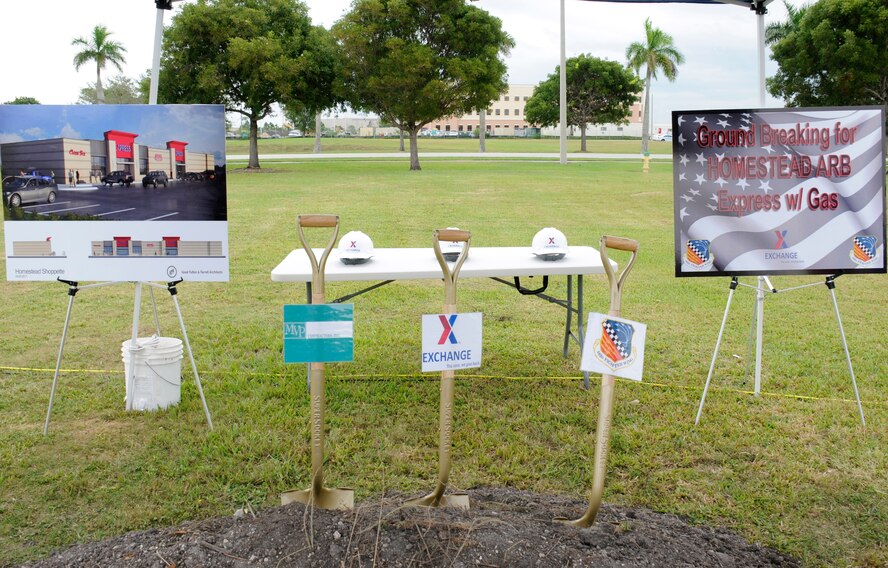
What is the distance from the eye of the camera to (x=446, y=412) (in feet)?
9.59

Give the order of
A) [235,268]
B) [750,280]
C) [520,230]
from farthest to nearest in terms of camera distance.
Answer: [520,230]
[235,268]
[750,280]

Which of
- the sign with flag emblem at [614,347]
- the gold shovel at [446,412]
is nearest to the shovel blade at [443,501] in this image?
the gold shovel at [446,412]

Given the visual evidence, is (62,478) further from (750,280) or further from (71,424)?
(750,280)

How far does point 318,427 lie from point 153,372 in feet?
5.79

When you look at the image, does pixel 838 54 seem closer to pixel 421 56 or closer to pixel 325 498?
pixel 421 56

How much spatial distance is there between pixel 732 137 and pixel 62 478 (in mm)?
3774

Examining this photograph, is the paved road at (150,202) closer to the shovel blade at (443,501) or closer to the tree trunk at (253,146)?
the shovel blade at (443,501)

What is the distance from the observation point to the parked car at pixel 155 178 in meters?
3.94

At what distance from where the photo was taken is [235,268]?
905 centimetres

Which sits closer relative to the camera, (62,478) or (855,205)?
(62,478)

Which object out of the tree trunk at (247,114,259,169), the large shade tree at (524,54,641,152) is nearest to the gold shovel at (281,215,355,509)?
the tree trunk at (247,114,259,169)

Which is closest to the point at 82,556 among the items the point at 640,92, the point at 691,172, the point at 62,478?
the point at 62,478

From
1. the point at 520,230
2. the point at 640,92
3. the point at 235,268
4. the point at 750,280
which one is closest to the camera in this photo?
the point at 750,280

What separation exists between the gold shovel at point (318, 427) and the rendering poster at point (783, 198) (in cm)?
211
